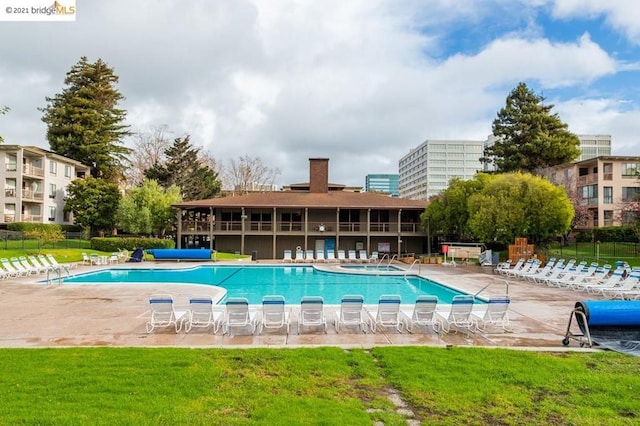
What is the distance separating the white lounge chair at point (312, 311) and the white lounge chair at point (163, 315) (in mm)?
2625

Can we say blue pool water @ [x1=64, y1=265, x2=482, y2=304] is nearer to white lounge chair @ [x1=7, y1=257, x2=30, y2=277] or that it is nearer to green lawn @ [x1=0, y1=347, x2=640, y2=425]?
white lounge chair @ [x1=7, y1=257, x2=30, y2=277]

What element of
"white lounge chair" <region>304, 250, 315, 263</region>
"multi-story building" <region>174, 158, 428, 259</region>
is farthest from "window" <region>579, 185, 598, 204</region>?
"white lounge chair" <region>304, 250, 315, 263</region>

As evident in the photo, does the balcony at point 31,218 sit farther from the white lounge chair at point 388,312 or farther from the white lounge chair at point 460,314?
the white lounge chair at point 460,314

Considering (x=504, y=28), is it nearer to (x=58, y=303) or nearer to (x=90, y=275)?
(x=58, y=303)

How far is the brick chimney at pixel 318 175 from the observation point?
125 ft

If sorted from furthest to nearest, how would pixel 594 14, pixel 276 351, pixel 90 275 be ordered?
A: pixel 90 275 < pixel 594 14 < pixel 276 351

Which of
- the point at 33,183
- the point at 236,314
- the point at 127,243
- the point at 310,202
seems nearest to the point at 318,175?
the point at 310,202

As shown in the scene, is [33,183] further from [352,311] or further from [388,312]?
[388,312]

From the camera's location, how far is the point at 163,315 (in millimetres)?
9312

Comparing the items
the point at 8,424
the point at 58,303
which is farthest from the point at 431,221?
the point at 8,424

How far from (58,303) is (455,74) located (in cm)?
2008

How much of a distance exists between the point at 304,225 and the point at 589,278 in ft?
71.4

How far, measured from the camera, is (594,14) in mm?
20109

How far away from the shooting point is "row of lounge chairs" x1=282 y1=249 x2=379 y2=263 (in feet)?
101
